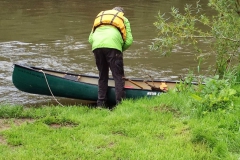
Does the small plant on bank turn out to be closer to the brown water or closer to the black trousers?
the black trousers

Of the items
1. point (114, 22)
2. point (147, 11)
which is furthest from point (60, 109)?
point (147, 11)

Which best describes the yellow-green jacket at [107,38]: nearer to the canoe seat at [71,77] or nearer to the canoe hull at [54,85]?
the canoe hull at [54,85]

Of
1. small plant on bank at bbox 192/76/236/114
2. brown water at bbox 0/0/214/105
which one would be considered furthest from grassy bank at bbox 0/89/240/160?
brown water at bbox 0/0/214/105

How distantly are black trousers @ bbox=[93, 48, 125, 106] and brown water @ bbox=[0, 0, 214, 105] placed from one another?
155 centimetres

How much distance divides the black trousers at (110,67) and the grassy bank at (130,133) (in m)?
1.32

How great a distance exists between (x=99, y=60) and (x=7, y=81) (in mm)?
3685

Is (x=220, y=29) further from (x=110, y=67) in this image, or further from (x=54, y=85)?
(x=54, y=85)

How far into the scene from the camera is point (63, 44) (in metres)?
13.8

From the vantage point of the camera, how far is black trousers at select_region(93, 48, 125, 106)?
6.95 metres

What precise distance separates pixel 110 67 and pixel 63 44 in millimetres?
6984

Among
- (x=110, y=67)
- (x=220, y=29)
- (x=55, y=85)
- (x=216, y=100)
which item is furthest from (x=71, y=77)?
(x=216, y=100)

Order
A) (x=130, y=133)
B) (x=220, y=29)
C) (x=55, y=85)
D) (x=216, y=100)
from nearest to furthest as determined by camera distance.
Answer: (x=130, y=133), (x=216, y=100), (x=220, y=29), (x=55, y=85)

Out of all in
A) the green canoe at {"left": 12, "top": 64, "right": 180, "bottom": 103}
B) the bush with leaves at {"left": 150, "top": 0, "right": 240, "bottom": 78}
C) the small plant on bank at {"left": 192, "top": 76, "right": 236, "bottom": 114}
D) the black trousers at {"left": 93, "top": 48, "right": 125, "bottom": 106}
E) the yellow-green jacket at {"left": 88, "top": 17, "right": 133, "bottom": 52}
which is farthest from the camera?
the green canoe at {"left": 12, "top": 64, "right": 180, "bottom": 103}

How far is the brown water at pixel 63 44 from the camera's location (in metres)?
10.9
